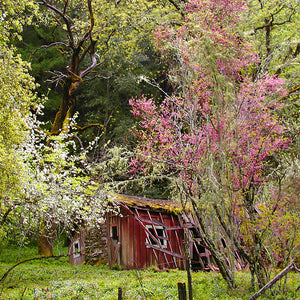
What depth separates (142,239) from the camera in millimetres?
15180

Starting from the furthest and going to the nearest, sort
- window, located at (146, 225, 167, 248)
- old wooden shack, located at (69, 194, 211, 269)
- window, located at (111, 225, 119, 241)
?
1. window, located at (111, 225, 119, 241)
2. window, located at (146, 225, 167, 248)
3. old wooden shack, located at (69, 194, 211, 269)

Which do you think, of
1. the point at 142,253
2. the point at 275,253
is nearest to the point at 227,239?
the point at 275,253

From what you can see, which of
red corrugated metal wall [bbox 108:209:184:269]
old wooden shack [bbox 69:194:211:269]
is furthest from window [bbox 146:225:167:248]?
red corrugated metal wall [bbox 108:209:184:269]

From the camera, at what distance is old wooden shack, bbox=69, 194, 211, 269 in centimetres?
1490

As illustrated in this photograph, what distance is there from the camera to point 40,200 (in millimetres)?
8953

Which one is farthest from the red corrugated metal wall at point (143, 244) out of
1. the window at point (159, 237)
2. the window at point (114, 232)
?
the window at point (114, 232)

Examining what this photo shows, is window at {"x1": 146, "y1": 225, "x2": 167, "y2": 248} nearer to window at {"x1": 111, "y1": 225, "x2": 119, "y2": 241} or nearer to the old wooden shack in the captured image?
the old wooden shack

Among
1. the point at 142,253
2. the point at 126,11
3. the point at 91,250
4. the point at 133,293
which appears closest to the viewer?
the point at 133,293

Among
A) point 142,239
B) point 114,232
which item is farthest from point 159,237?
point 114,232

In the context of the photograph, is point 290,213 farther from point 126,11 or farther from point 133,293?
point 126,11

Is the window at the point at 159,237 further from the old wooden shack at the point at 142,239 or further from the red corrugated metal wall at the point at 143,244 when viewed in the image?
the red corrugated metal wall at the point at 143,244

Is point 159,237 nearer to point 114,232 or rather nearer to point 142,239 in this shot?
point 142,239

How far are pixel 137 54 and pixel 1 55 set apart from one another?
16.6m

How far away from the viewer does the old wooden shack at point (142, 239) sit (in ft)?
48.9
